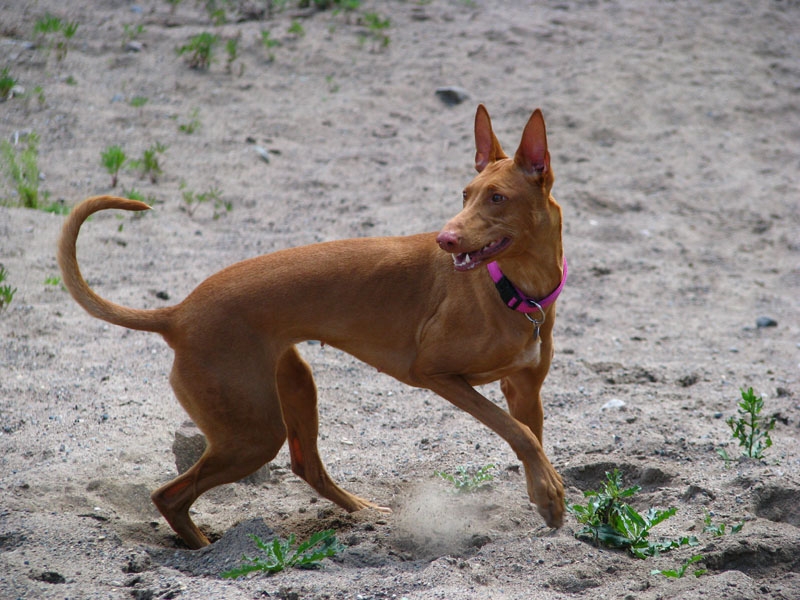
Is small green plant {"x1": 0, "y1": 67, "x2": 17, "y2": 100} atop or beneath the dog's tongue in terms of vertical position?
beneath

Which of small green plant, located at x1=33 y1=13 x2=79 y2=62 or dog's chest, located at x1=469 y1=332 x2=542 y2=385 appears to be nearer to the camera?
dog's chest, located at x1=469 y1=332 x2=542 y2=385

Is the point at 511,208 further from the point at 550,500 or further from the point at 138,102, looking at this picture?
the point at 138,102

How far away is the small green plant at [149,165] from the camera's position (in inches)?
303

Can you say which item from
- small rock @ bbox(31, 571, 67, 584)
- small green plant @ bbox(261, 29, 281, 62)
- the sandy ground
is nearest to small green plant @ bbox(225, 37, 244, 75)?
the sandy ground

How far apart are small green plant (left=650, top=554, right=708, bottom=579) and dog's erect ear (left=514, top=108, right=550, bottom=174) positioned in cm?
167

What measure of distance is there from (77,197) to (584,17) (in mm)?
6567

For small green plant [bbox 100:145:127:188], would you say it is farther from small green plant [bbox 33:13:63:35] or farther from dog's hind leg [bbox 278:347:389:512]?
dog's hind leg [bbox 278:347:389:512]

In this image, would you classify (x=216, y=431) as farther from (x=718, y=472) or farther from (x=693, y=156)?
(x=693, y=156)

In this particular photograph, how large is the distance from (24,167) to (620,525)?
5.75m

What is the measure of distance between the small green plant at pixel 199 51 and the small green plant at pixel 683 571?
7.36 metres

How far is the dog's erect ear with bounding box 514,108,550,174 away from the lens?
383 centimetres

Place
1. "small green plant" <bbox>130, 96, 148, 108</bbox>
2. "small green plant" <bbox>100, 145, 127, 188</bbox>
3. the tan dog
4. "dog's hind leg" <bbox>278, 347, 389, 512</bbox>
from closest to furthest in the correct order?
the tan dog < "dog's hind leg" <bbox>278, 347, 389, 512</bbox> < "small green plant" <bbox>100, 145, 127, 188</bbox> < "small green plant" <bbox>130, 96, 148, 108</bbox>

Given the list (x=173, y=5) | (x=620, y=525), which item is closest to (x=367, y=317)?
(x=620, y=525)

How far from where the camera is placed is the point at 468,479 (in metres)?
4.51
